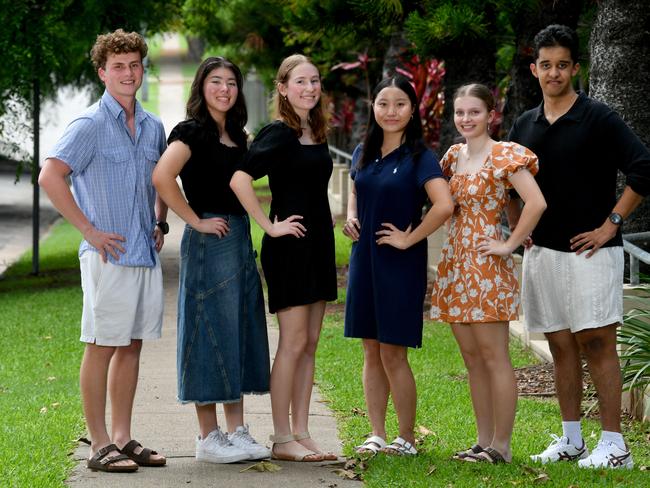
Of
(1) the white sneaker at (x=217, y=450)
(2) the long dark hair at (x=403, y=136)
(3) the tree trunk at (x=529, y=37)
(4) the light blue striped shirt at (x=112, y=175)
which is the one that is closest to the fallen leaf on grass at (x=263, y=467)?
(1) the white sneaker at (x=217, y=450)

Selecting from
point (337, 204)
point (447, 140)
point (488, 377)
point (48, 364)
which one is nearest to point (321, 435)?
point (488, 377)

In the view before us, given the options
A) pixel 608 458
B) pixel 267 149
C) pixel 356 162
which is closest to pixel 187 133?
pixel 267 149

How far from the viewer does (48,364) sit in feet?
32.4

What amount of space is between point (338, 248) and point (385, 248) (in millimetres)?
12036

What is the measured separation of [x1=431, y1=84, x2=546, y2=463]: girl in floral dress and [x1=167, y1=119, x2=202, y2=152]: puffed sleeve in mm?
1251

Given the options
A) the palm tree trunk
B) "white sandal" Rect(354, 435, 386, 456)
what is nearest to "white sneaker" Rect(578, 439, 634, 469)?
"white sandal" Rect(354, 435, 386, 456)

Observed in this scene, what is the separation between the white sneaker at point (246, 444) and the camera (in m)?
6.33

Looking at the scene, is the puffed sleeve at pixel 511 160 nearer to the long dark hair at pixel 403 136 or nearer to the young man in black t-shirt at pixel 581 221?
the young man in black t-shirt at pixel 581 221

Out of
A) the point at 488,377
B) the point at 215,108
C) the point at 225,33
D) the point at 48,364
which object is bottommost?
the point at 48,364

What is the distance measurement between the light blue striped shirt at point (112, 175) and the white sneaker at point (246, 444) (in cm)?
96

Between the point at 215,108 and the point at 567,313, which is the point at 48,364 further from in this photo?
the point at 567,313

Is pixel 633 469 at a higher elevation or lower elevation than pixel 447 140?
lower

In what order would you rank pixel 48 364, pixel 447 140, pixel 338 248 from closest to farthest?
pixel 48 364 → pixel 447 140 → pixel 338 248

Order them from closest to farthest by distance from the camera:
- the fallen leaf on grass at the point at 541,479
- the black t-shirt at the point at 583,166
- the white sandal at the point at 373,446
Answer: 1. the fallen leaf on grass at the point at 541,479
2. the black t-shirt at the point at 583,166
3. the white sandal at the point at 373,446
